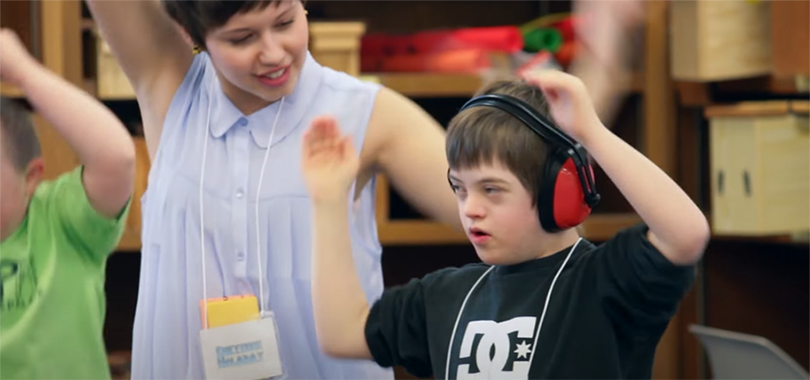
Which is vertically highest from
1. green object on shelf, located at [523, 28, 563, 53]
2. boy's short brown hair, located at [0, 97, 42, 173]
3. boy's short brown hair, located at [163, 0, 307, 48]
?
green object on shelf, located at [523, 28, 563, 53]

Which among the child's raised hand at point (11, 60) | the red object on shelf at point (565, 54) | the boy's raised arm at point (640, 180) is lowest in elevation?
the boy's raised arm at point (640, 180)

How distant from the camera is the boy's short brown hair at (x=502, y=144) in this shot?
1.37 m

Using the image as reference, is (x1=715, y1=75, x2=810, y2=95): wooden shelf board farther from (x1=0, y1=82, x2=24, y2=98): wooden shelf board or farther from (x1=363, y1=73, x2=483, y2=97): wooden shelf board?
(x1=0, y1=82, x2=24, y2=98): wooden shelf board

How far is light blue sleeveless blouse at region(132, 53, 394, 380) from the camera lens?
1716 mm

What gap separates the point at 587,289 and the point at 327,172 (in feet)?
1.17

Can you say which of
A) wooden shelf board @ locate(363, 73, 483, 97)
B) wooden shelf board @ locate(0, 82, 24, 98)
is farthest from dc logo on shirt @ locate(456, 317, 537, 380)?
wooden shelf board @ locate(0, 82, 24, 98)

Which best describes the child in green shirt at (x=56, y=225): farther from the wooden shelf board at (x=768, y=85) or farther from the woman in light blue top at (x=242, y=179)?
the wooden shelf board at (x=768, y=85)

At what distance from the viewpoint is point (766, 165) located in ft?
10.1

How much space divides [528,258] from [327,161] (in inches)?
11.2

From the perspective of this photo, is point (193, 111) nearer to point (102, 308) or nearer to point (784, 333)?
point (102, 308)

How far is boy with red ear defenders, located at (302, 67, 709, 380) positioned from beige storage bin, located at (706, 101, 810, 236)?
5.83 ft

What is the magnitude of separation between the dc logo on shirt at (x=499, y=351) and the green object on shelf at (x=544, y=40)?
7.18 feet

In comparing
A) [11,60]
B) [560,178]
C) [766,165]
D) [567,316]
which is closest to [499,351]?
[567,316]

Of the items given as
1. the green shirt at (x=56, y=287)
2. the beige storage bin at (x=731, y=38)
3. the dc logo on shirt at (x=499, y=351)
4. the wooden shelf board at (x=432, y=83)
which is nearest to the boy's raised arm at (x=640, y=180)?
the dc logo on shirt at (x=499, y=351)
